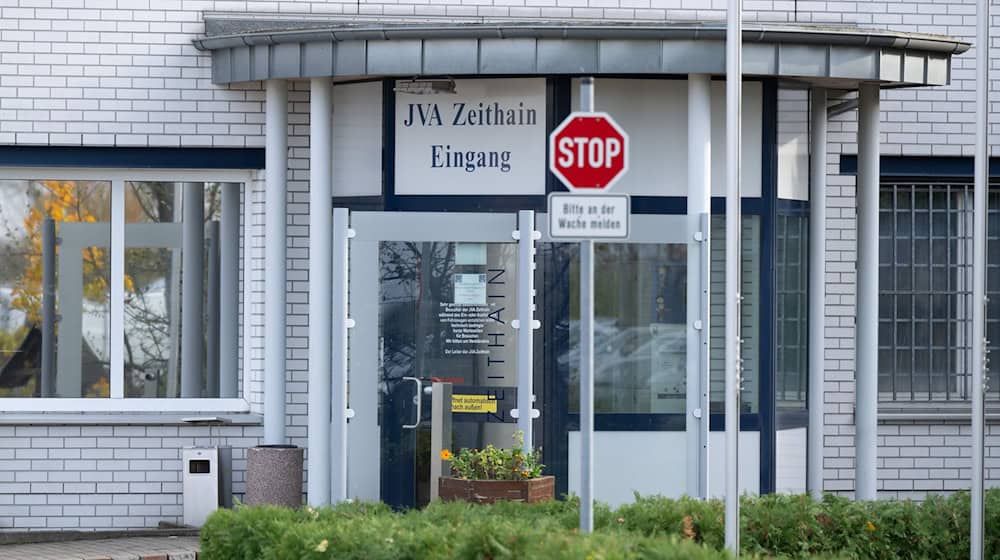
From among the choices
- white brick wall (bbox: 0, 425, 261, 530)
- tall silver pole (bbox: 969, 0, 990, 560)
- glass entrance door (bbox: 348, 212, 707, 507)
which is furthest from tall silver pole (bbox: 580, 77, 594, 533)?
white brick wall (bbox: 0, 425, 261, 530)

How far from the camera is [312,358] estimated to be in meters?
11.1

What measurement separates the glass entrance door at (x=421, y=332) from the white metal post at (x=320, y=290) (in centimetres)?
38

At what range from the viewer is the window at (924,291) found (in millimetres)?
13289

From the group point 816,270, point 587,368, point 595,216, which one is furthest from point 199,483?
point 595,216

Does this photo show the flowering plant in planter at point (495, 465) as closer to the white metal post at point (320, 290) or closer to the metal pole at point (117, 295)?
the white metal post at point (320, 290)

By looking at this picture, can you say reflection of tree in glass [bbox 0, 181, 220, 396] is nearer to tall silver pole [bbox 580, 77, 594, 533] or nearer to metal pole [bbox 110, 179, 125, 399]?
metal pole [bbox 110, 179, 125, 399]

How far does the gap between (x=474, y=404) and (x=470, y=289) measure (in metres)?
0.76

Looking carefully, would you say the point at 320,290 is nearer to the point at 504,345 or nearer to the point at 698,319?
the point at 504,345

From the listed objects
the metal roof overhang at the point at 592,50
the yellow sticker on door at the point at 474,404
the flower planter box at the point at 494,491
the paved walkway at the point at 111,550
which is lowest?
the paved walkway at the point at 111,550

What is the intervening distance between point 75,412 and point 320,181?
2.82 m

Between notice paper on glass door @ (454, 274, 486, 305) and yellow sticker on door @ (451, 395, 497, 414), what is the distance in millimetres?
618

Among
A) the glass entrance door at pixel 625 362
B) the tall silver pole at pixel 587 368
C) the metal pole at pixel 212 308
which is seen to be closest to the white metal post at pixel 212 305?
the metal pole at pixel 212 308

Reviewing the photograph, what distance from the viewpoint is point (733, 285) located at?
7996 mm

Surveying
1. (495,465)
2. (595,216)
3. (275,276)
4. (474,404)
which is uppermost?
(595,216)
